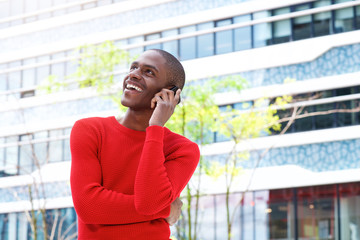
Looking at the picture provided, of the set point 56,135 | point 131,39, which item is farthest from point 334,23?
point 56,135

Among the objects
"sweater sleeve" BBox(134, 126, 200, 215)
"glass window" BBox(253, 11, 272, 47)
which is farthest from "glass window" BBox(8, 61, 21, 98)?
"sweater sleeve" BBox(134, 126, 200, 215)

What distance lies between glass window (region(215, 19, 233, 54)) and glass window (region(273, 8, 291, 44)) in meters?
1.39

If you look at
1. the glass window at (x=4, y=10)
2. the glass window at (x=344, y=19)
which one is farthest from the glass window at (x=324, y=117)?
the glass window at (x=4, y=10)

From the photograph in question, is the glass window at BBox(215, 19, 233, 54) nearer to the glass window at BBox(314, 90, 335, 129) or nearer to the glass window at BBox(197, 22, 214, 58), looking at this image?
the glass window at BBox(197, 22, 214, 58)

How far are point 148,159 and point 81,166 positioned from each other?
0.68ft

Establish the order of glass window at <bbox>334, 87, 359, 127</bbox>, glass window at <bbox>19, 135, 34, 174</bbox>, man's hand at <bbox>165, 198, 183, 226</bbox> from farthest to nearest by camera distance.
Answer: glass window at <bbox>19, 135, 34, 174</bbox> → glass window at <bbox>334, 87, 359, 127</bbox> → man's hand at <bbox>165, 198, 183, 226</bbox>

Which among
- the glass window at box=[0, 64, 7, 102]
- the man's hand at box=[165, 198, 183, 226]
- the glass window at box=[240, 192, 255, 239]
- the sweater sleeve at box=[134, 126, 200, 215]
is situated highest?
the glass window at box=[0, 64, 7, 102]

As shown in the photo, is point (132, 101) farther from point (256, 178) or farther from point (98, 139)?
point (256, 178)

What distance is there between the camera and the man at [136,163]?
1571 mm

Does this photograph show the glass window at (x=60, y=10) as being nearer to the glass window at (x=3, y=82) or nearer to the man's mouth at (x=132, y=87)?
the glass window at (x=3, y=82)

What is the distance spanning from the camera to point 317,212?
16.0 meters

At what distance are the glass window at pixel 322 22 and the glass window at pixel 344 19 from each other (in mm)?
219

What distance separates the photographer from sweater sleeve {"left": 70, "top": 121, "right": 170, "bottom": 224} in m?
1.58

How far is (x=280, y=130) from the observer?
52.2 ft
